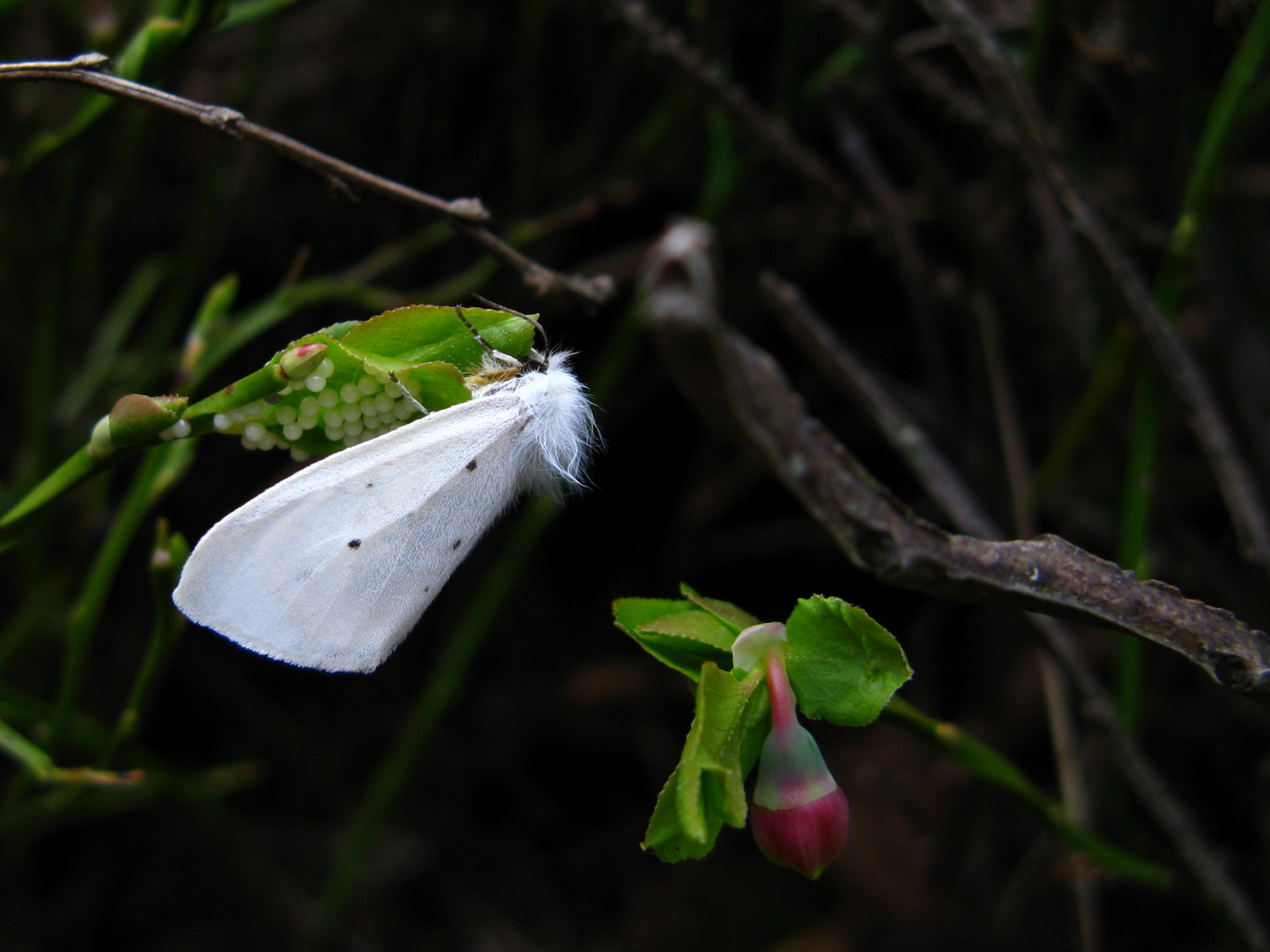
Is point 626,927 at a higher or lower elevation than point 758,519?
lower

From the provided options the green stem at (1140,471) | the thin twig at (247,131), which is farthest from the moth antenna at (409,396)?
the green stem at (1140,471)

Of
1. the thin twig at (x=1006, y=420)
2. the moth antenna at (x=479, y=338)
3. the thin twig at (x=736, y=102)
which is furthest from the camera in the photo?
the thin twig at (x=1006, y=420)

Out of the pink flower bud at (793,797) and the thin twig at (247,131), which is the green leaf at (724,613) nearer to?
the pink flower bud at (793,797)

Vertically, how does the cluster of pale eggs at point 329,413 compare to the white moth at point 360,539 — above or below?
above

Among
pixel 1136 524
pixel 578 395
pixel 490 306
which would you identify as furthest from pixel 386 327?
pixel 1136 524

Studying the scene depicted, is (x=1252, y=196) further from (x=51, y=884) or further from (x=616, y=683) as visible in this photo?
(x=51, y=884)

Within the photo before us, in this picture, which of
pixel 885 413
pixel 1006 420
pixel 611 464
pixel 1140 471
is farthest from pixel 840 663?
pixel 611 464

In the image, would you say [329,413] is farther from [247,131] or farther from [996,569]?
[996,569]
